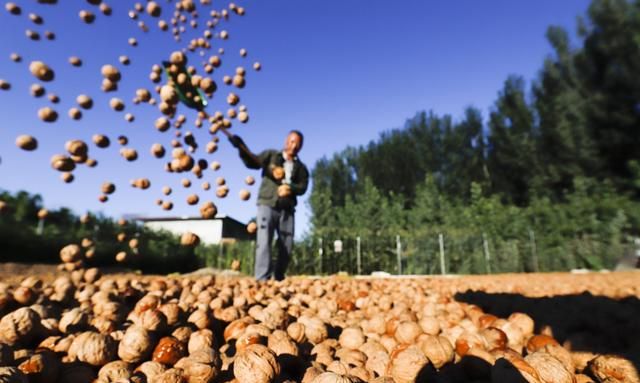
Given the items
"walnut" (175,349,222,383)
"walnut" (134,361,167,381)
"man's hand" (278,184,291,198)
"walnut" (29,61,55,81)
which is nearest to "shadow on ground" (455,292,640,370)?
"walnut" (175,349,222,383)

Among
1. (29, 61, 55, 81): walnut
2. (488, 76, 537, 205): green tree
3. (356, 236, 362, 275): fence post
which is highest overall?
(488, 76, 537, 205): green tree

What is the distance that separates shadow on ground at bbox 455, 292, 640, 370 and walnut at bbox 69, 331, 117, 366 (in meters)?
1.89

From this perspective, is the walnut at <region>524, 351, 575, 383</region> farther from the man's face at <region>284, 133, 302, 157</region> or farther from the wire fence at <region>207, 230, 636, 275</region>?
the wire fence at <region>207, 230, 636, 275</region>

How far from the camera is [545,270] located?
49.8 ft

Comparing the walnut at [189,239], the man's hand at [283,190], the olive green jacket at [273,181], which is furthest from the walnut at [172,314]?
the olive green jacket at [273,181]

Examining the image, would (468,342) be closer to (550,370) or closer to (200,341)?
(550,370)

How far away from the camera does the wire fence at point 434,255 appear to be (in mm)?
15062

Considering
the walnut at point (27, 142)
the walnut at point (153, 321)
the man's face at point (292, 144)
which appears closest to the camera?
the walnut at point (153, 321)

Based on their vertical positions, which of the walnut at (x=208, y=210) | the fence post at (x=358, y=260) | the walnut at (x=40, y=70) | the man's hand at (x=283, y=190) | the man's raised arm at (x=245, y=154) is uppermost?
the walnut at (x=40, y=70)

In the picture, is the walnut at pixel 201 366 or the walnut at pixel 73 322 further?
the walnut at pixel 73 322

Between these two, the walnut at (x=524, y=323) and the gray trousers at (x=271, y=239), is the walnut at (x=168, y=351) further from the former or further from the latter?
the gray trousers at (x=271, y=239)

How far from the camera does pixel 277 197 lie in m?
4.54

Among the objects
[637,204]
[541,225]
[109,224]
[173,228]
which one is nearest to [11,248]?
[109,224]

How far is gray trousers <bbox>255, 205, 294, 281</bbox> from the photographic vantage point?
14.6 ft
